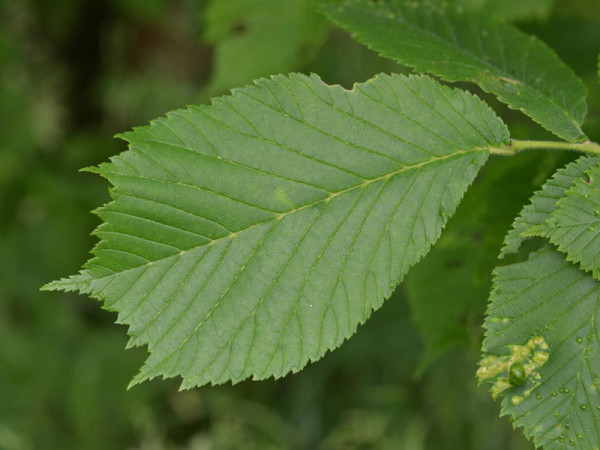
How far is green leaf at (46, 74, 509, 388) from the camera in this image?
1025mm

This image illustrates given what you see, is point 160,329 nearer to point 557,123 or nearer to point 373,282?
point 373,282

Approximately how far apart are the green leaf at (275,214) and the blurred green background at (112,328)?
1.46 meters

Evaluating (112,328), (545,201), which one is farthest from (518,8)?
(112,328)

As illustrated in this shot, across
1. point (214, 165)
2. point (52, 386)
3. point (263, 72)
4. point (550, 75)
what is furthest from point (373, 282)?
point (52, 386)

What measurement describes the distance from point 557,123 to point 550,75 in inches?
9.9

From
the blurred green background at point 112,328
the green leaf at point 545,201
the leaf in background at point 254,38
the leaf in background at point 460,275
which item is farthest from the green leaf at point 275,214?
the blurred green background at point 112,328

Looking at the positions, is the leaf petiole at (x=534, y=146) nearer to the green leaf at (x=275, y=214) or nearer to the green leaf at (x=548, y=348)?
the green leaf at (x=275, y=214)

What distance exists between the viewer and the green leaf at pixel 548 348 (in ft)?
3.24

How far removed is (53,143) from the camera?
378 cm

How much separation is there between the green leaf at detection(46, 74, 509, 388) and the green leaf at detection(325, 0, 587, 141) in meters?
0.13

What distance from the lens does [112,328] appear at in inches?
149

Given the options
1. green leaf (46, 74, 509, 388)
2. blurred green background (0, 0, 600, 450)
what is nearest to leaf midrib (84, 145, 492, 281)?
green leaf (46, 74, 509, 388)

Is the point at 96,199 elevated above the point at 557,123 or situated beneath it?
situated beneath

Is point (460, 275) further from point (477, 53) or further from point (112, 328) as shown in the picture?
point (112, 328)
